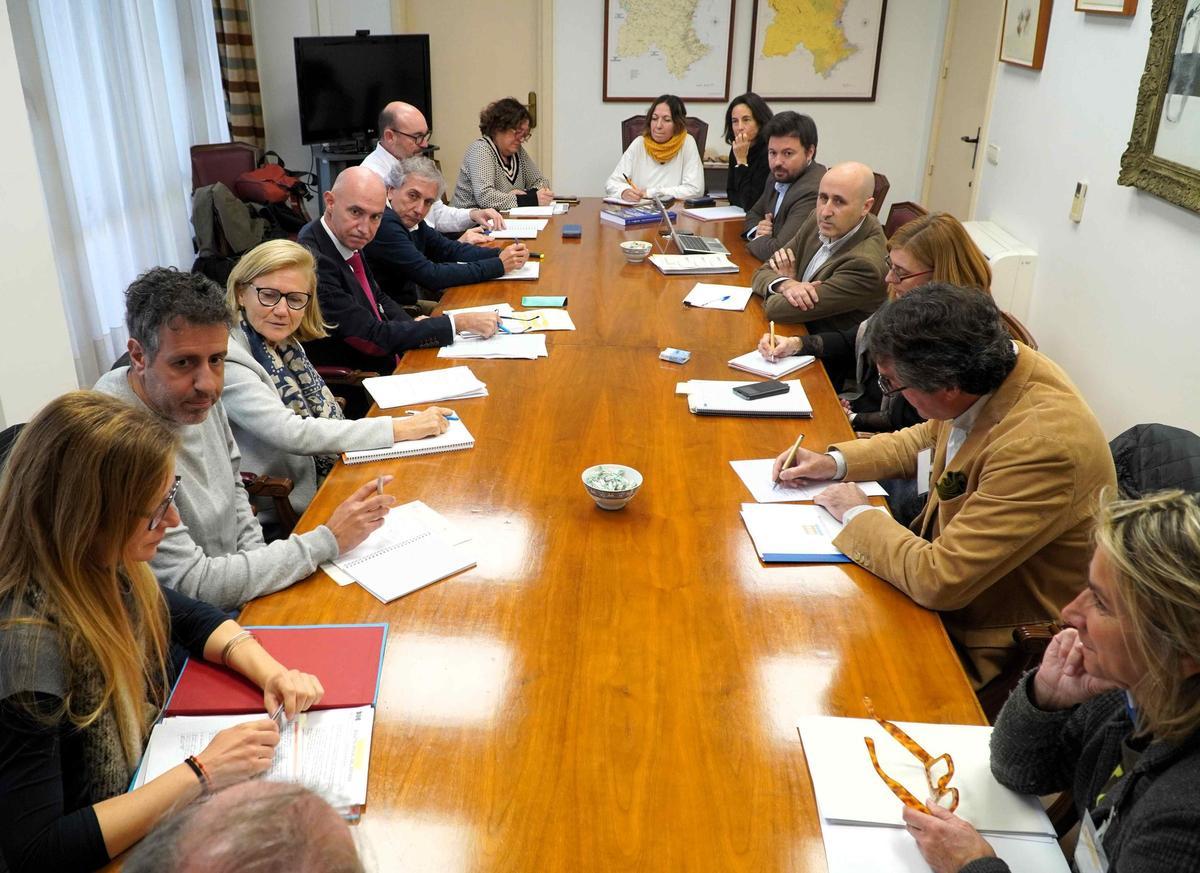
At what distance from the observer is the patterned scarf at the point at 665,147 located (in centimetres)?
520

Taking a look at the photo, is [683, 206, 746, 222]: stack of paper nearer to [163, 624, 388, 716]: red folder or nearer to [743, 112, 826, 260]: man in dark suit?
[743, 112, 826, 260]: man in dark suit

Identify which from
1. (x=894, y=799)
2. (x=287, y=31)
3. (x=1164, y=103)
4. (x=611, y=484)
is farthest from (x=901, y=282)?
(x=287, y=31)

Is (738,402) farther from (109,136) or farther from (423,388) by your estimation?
(109,136)

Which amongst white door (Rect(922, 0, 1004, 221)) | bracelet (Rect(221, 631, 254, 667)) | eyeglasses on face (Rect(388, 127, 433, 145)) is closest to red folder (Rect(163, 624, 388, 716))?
bracelet (Rect(221, 631, 254, 667))

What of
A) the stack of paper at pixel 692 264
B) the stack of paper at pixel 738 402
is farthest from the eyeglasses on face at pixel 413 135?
the stack of paper at pixel 738 402

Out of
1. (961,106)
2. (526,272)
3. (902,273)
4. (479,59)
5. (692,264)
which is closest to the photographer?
(902,273)

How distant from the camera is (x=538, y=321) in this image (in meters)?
3.14

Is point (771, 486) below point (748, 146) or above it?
below

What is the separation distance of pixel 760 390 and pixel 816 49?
15.5 ft

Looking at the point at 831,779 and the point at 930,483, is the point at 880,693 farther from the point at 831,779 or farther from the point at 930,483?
the point at 930,483

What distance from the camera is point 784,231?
393 cm

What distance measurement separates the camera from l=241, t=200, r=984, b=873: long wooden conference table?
119 cm

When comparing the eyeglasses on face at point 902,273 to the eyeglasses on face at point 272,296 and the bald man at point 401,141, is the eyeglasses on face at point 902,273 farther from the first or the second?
the bald man at point 401,141

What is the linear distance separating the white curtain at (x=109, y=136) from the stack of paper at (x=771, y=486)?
129 inches
